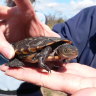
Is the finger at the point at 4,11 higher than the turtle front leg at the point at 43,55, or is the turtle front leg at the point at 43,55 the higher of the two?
the finger at the point at 4,11

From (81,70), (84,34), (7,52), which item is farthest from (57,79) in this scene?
(84,34)

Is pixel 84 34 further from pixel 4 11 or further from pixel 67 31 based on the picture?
pixel 4 11

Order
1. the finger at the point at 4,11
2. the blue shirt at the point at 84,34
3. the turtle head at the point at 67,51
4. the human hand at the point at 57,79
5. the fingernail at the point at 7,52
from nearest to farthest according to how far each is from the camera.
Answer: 1. the human hand at the point at 57,79
2. the fingernail at the point at 7,52
3. the turtle head at the point at 67,51
4. the blue shirt at the point at 84,34
5. the finger at the point at 4,11

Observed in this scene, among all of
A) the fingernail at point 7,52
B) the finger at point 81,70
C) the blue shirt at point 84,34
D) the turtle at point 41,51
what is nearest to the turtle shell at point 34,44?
the turtle at point 41,51

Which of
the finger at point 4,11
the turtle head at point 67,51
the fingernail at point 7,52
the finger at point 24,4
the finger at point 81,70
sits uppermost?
the finger at point 24,4

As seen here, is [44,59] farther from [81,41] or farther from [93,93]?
[93,93]

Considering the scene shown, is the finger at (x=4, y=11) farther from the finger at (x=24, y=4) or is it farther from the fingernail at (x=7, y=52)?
the fingernail at (x=7, y=52)
